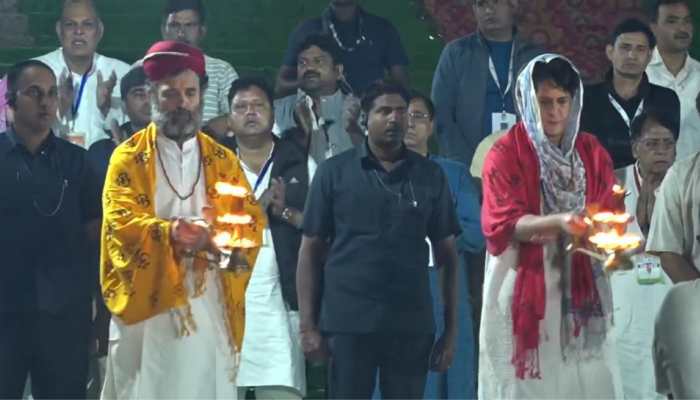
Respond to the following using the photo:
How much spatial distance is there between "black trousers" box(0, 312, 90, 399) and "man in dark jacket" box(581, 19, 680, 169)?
2.99m

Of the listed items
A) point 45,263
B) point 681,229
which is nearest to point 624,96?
point 681,229

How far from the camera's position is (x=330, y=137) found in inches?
385

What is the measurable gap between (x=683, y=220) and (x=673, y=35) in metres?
2.77

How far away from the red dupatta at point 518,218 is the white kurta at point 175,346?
3.87ft

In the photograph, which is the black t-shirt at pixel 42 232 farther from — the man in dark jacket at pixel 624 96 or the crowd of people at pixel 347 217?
the man in dark jacket at pixel 624 96

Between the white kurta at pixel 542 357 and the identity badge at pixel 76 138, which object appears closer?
the white kurta at pixel 542 357

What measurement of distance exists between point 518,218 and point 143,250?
4.95ft

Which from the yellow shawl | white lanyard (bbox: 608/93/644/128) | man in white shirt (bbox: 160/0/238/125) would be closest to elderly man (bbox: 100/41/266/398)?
the yellow shawl

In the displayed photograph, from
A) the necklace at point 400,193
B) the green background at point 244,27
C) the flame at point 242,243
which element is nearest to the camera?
the flame at point 242,243

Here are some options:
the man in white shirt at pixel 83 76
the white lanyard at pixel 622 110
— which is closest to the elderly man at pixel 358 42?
the man in white shirt at pixel 83 76

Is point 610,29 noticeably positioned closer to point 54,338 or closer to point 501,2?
point 501,2

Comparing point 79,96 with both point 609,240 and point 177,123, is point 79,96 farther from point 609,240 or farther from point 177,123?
point 609,240

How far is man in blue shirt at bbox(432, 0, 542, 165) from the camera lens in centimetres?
980

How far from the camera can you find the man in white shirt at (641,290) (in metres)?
9.27
